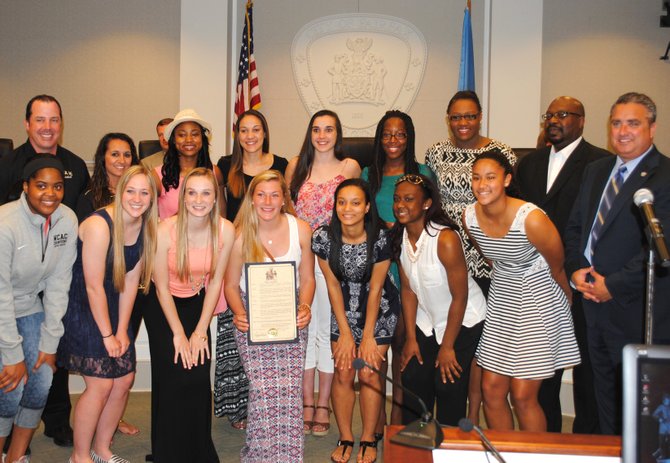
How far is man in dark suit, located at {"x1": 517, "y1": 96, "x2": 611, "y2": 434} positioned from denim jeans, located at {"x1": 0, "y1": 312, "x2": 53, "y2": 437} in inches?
108

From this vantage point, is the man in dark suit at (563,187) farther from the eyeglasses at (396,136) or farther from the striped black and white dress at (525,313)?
the eyeglasses at (396,136)

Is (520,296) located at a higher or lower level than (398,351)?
higher

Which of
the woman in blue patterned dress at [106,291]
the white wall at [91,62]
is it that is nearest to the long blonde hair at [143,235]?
the woman in blue patterned dress at [106,291]

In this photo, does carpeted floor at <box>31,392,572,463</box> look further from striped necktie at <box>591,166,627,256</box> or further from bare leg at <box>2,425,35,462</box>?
striped necktie at <box>591,166,627,256</box>

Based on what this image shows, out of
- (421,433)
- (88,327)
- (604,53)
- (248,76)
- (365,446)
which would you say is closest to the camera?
(421,433)

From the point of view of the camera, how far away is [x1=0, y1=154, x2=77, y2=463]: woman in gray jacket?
338cm

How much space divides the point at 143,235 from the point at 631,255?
2466mm

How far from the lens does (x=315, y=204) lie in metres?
4.39

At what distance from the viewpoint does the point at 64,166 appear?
426 cm

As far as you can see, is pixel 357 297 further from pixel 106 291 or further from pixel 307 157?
pixel 106 291

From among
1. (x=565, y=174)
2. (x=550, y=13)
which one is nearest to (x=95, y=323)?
(x=565, y=174)

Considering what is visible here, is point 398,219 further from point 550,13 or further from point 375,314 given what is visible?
point 550,13

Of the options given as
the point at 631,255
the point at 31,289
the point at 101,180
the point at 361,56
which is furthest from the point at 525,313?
the point at 361,56

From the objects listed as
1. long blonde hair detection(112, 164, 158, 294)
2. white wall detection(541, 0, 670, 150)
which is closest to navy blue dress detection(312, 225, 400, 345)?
long blonde hair detection(112, 164, 158, 294)
